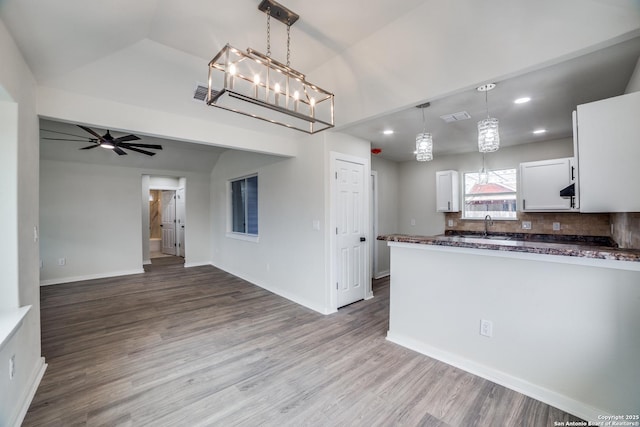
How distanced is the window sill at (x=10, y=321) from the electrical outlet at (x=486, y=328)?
319 cm

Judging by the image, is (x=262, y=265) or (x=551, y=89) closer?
(x=551, y=89)

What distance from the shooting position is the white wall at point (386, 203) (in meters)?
5.42

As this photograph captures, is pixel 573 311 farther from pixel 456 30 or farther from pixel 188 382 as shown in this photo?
pixel 188 382

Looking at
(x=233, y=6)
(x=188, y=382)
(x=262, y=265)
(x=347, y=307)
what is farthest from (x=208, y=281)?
(x=233, y=6)

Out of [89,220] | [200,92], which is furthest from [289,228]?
[89,220]

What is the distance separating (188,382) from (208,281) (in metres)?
3.34

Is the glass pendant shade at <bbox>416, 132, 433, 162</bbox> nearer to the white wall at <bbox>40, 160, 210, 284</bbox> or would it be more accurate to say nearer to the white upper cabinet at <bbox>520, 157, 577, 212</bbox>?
the white upper cabinet at <bbox>520, 157, 577, 212</bbox>

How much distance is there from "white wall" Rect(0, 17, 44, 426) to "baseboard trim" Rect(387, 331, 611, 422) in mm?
3000

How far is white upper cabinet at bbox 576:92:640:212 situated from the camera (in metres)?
1.63

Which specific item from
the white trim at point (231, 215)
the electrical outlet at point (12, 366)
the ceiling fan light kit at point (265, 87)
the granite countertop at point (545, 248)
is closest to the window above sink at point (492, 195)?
the granite countertop at point (545, 248)

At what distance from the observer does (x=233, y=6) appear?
2211mm

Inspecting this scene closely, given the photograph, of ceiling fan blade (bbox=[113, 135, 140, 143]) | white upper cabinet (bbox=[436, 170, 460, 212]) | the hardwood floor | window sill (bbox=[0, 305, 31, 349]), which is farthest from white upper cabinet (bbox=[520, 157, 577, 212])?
ceiling fan blade (bbox=[113, 135, 140, 143])

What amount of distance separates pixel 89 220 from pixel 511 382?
7.25 meters

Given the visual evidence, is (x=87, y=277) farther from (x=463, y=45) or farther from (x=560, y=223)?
(x=560, y=223)
